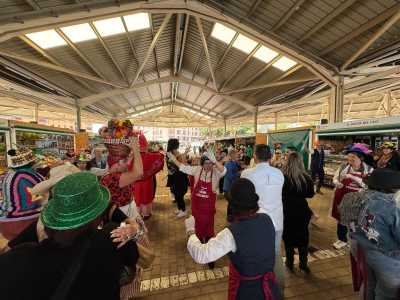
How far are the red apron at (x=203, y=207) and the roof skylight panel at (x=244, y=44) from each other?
673cm

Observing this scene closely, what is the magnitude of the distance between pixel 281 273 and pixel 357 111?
761 inches

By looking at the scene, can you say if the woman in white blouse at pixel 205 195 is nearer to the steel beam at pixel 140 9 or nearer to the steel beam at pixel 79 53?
the steel beam at pixel 140 9

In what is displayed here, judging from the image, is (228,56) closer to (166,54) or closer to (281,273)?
(166,54)

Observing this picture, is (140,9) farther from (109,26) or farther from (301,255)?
(301,255)

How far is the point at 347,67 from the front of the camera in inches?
319

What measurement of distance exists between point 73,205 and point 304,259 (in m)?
3.05

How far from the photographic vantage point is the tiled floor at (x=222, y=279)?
258 cm

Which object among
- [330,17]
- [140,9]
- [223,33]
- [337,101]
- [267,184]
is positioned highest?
[223,33]

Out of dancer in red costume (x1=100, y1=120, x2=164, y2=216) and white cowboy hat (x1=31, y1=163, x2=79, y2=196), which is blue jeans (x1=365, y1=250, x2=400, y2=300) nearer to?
dancer in red costume (x1=100, y1=120, x2=164, y2=216)

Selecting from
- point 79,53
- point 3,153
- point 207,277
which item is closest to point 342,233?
point 207,277

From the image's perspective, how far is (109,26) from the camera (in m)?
7.05

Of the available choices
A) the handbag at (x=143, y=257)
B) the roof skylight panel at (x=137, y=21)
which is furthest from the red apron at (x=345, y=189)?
the roof skylight panel at (x=137, y=21)

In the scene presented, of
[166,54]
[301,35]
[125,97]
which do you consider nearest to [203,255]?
[301,35]

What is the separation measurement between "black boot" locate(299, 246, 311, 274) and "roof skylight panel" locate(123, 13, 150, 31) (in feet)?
25.3
